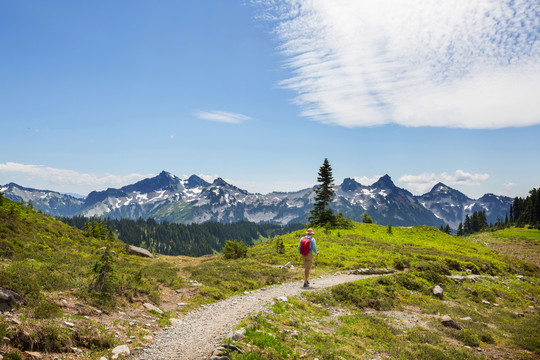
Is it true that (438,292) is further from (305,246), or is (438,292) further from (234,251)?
(234,251)

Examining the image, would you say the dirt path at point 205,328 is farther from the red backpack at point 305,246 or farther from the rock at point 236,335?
the red backpack at point 305,246

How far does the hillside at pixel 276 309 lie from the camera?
369 inches

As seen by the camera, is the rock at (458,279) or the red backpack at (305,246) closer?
the red backpack at (305,246)

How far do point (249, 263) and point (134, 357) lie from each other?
64.8ft

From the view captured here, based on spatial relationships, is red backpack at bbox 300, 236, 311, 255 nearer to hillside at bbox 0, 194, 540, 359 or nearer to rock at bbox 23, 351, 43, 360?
hillside at bbox 0, 194, 540, 359

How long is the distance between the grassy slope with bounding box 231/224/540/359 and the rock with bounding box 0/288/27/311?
7.56 meters

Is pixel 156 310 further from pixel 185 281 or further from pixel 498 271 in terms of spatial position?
pixel 498 271

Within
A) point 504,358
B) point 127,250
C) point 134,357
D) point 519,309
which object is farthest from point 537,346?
point 127,250

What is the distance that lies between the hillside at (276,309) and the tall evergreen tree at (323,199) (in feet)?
94.3

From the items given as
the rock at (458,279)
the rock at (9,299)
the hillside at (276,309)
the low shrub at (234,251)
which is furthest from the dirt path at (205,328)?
the rock at (458,279)

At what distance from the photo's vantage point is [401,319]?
627 inches

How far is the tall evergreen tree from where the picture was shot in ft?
192

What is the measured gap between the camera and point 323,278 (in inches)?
909

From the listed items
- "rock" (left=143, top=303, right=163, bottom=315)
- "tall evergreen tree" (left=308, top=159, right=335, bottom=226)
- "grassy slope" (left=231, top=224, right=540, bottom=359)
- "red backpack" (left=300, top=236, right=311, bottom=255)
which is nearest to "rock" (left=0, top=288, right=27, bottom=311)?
"rock" (left=143, top=303, right=163, bottom=315)
